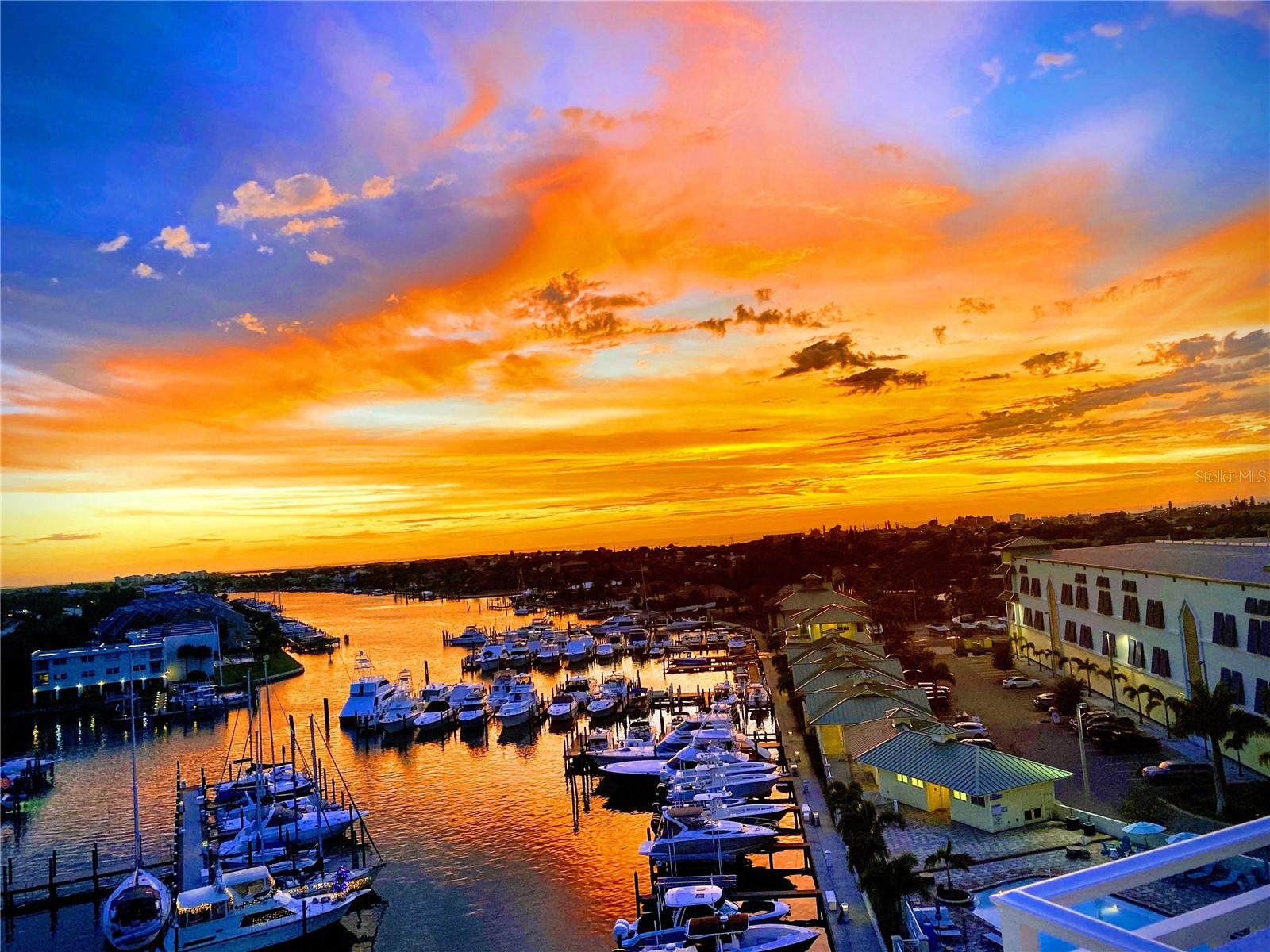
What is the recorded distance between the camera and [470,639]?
8700cm

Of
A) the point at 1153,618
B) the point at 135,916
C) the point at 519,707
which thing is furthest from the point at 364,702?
the point at 1153,618

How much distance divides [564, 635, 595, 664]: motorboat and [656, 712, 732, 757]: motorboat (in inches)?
1327

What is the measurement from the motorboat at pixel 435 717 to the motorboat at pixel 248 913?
24498 millimetres

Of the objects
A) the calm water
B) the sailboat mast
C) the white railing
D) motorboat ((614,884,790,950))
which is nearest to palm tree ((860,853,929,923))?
motorboat ((614,884,790,950))

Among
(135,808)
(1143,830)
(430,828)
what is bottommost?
(430,828)

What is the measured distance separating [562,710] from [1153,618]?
31.3 meters

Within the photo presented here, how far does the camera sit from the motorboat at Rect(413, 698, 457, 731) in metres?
47.6

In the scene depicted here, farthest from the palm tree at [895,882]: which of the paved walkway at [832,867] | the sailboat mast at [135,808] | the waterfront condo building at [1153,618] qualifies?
the sailboat mast at [135,808]

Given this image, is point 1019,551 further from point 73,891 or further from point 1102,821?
point 73,891

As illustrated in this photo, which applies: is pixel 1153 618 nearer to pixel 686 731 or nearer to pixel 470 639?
pixel 686 731

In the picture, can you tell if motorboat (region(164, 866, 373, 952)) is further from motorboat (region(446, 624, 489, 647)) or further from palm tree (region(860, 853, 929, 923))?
motorboat (region(446, 624, 489, 647))

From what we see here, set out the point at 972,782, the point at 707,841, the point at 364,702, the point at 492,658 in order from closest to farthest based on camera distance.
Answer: the point at 972,782, the point at 707,841, the point at 364,702, the point at 492,658

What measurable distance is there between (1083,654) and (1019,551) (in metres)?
8.80

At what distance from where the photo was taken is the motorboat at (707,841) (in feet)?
80.9
